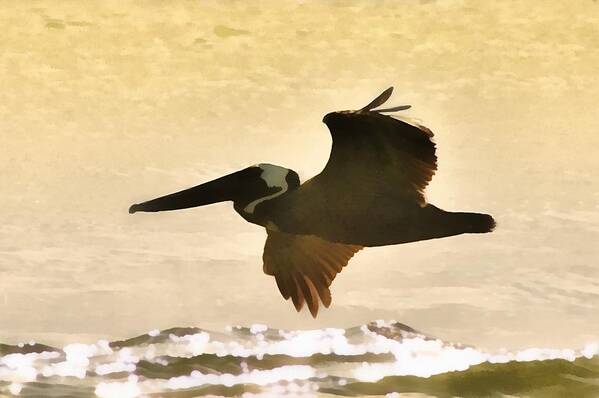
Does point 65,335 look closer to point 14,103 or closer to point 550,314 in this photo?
point 14,103

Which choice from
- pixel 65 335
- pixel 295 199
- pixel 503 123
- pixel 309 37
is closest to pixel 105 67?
pixel 309 37

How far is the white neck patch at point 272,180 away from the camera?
3.95 feet

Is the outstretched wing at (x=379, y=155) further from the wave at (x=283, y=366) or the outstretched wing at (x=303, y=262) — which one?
the wave at (x=283, y=366)

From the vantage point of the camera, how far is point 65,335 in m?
1.54

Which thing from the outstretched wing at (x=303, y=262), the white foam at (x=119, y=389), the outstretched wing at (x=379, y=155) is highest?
the outstretched wing at (x=379, y=155)

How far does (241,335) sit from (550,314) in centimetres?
60

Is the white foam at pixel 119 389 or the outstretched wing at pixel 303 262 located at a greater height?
the outstretched wing at pixel 303 262

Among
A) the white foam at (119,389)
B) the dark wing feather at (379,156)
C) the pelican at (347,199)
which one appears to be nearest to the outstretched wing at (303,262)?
the pelican at (347,199)

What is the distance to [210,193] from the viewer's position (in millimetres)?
1247

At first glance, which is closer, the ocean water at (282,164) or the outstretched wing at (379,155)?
the outstretched wing at (379,155)

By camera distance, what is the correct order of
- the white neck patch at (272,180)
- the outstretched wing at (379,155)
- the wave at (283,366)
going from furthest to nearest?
1. the wave at (283,366)
2. the white neck patch at (272,180)
3. the outstretched wing at (379,155)

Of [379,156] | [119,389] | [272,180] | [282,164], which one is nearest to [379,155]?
[379,156]

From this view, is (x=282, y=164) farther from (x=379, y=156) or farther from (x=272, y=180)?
(x=379, y=156)

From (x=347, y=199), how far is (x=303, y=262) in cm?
17
